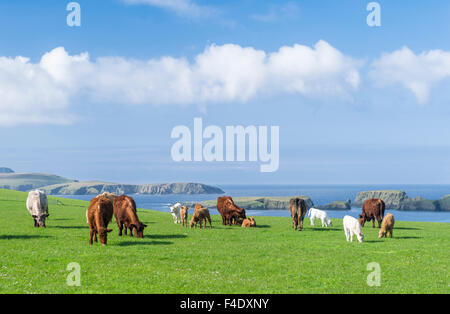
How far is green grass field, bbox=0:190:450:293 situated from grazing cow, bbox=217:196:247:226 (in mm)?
8957

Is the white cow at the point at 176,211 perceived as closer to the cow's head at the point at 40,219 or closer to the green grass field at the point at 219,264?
the green grass field at the point at 219,264

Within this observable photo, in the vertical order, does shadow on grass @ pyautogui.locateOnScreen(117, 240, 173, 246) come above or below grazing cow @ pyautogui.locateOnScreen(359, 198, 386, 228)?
below

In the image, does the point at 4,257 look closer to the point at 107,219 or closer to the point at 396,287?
the point at 107,219

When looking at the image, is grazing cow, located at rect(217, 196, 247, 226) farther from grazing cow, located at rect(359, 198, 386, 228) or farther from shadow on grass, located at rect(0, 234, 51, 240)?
shadow on grass, located at rect(0, 234, 51, 240)

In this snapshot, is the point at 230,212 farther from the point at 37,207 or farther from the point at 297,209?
the point at 37,207

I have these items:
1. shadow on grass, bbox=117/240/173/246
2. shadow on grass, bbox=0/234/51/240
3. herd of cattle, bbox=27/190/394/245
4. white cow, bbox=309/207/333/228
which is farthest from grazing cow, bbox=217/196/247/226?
shadow on grass, bbox=0/234/51/240

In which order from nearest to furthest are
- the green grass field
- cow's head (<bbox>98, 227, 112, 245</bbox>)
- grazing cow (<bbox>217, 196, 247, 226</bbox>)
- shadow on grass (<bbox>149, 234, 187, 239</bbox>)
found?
1. the green grass field
2. cow's head (<bbox>98, 227, 112, 245</bbox>)
3. shadow on grass (<bbox>149, 234, 187, 239</bbox>)
4. grazing cow (<bbox>217, 196, 247, 226</bbox>)

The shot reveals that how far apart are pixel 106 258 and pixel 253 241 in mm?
10485

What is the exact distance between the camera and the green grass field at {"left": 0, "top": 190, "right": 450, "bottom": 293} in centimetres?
1426

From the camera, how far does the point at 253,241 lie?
26438 millimetres

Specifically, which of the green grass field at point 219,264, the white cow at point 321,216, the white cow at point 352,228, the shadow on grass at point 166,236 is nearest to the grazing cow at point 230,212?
the white cow at point 321,216

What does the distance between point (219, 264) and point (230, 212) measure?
1936cm
